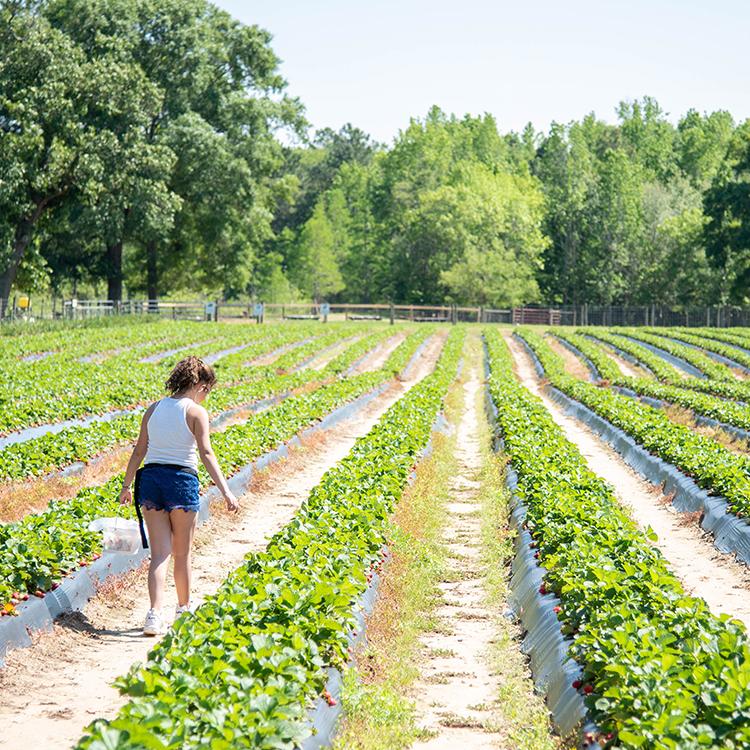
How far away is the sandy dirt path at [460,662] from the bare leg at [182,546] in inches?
72.4

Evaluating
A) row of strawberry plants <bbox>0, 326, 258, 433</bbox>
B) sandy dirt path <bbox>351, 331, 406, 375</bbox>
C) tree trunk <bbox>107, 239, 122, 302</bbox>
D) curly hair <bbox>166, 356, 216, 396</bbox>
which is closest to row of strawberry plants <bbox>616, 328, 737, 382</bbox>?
sandy dirt path <bbox>351, 331, 406, 375</bbox>

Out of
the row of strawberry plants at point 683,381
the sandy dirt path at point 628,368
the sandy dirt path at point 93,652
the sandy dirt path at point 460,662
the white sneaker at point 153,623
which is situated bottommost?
the sandy dirt path at point 460,662

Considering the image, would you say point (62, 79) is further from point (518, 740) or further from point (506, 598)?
point (518, 740)

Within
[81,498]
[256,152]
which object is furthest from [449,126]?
[81,498]

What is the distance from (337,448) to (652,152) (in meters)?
110

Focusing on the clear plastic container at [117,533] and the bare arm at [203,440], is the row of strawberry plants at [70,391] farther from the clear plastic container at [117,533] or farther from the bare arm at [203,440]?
the bare arm at [203,440]

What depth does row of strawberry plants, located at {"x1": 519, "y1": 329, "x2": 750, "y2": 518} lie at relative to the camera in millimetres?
13344

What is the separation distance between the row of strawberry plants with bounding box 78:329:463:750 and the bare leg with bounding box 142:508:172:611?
1.96ft

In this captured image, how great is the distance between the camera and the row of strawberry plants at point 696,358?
3538 centimetres

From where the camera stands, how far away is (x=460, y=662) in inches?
341

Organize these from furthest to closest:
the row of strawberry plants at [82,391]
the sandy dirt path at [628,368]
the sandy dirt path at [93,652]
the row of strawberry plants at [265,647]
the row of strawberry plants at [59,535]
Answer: the sandy dirt path at [628,368] → the row of strawberry plants at [82,391] → the row of strawberry plants at [59,535] → the sandy dirt path at [93,652] → the row of strawberry plants at [265,647]

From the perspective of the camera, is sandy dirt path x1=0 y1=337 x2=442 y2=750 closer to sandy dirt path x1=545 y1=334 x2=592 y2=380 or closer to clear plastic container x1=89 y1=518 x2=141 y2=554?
clear plastic container x1=89 y1=518 x2=141 y2=554

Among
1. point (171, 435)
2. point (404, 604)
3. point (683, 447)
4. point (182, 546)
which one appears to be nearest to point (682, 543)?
point (683, 447)

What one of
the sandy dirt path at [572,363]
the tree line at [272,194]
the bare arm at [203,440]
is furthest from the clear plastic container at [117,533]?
the tree line at [272,194]
